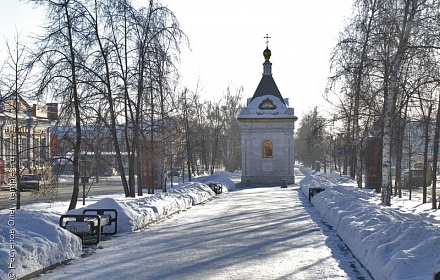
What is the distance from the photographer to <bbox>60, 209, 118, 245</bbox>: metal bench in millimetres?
12695

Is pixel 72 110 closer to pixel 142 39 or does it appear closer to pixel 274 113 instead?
pixel 142 39

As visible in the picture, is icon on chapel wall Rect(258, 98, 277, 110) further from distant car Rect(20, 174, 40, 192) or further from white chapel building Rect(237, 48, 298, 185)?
distant car Rect(20, 174, 40, 192)

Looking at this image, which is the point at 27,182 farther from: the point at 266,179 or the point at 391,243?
the point at 391,243

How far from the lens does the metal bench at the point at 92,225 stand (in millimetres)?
12695

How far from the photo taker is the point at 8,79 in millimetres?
19281

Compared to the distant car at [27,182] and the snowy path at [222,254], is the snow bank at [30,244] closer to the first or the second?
the snowy path at [222,254]

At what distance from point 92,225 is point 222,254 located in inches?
137

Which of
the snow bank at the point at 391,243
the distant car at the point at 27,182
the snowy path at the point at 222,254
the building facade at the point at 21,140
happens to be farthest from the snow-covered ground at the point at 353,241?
the distant car at the point at 27,182

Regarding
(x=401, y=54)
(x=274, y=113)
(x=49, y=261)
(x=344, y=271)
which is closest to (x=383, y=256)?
(x=344, y=271)

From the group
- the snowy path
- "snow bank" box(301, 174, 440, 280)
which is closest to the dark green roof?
the snowy path

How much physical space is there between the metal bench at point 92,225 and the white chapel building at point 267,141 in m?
33.0

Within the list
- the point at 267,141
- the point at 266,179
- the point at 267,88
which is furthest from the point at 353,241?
the point at 267,88

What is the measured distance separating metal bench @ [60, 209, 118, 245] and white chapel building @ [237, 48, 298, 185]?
32954mm

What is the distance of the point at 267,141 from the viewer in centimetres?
4825
